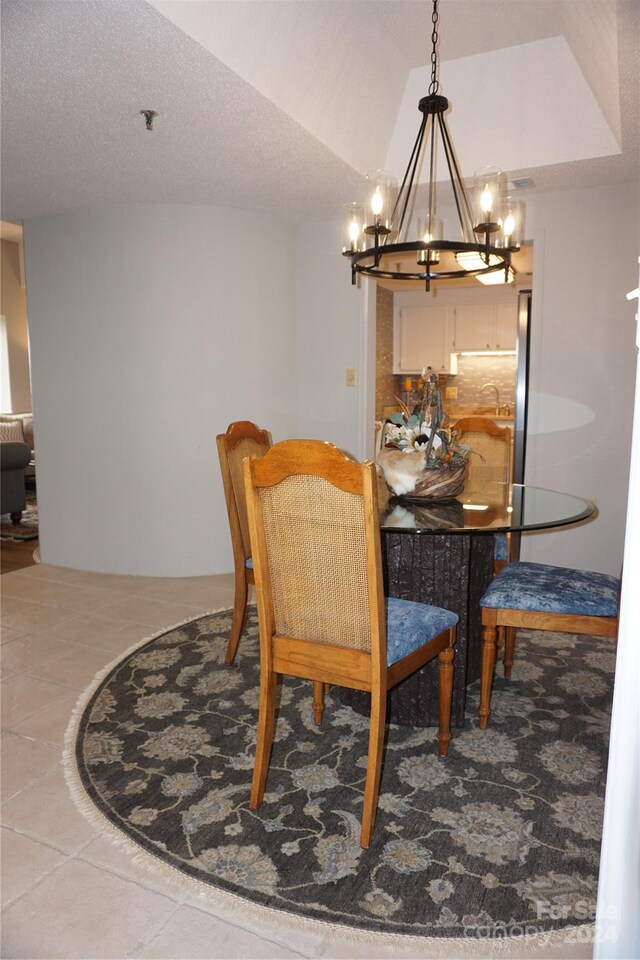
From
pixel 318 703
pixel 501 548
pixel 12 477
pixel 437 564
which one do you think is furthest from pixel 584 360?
pixel 12 477

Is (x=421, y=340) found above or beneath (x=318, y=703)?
above

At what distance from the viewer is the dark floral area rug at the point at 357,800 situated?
1.62m

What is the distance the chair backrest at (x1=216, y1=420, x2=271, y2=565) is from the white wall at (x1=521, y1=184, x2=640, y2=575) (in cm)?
207

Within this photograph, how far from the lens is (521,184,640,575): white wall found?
12.9 feet

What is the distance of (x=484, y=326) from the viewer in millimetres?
7309

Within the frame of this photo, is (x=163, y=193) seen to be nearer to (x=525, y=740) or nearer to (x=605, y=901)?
(x=525, y=740)

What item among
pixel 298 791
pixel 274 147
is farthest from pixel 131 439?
pixel 298 791

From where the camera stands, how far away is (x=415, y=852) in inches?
69.8

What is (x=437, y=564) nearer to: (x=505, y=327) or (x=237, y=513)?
(x=237, y=513)

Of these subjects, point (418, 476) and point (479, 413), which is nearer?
point (418, 476)

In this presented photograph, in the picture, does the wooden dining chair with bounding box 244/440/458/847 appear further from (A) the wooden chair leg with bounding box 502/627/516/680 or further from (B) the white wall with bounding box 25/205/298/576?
(B) the white wall with bounding box 25/205/298/576

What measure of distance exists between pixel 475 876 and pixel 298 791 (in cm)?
60

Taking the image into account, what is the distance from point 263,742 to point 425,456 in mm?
1169

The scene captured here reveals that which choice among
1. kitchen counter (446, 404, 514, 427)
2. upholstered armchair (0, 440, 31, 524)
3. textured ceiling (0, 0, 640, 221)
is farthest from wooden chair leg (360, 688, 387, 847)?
kitchen counter (446, 404, 514, 427)
